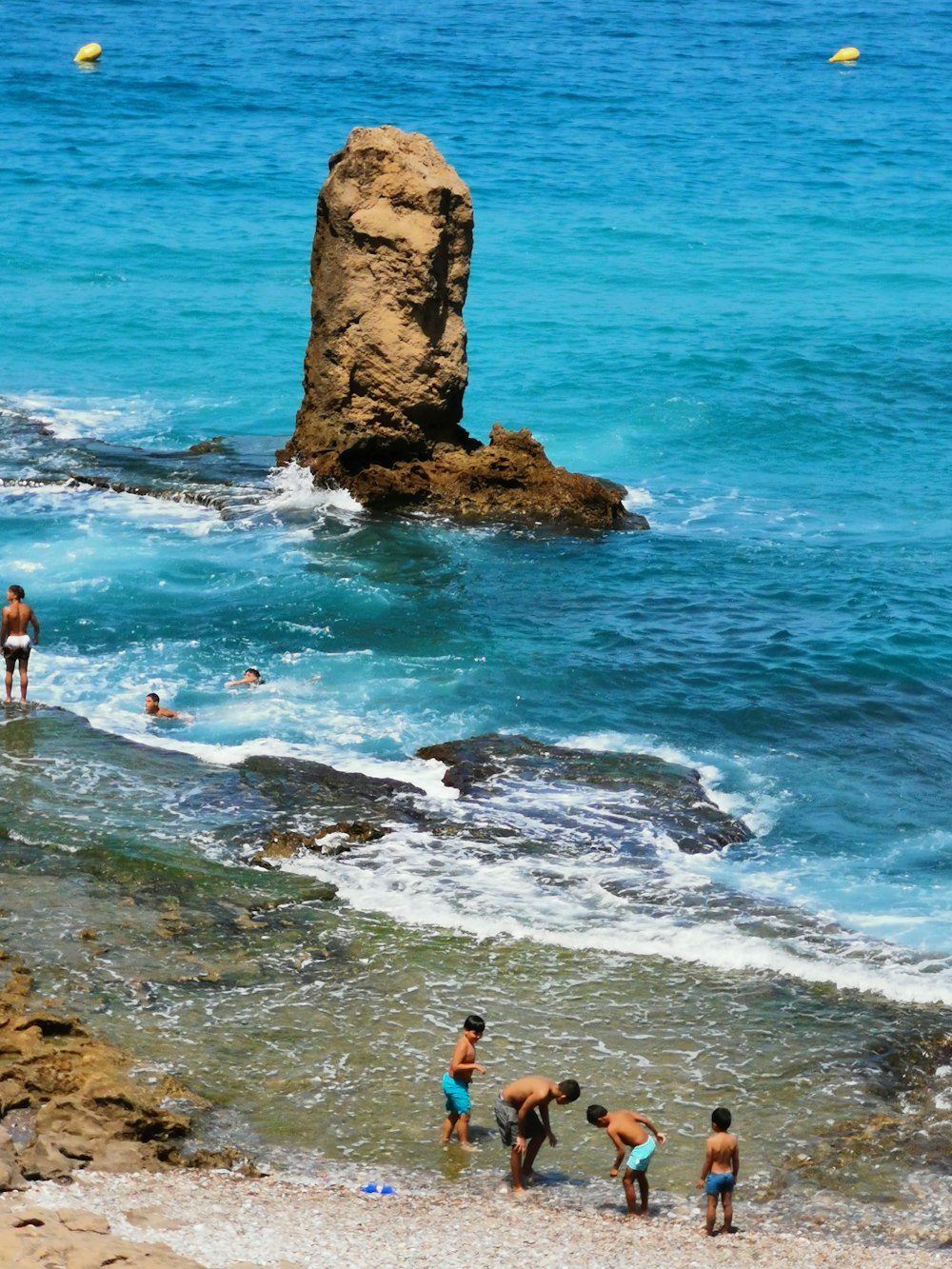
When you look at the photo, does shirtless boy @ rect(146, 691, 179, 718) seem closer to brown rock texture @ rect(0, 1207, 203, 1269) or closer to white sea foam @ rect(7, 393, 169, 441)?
brown rock texture @ rect(0, 1207, 203, 1269)

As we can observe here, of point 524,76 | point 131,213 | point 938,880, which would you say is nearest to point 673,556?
point 938,880

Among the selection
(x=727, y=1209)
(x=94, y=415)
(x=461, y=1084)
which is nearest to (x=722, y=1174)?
(x=727, y=1209)

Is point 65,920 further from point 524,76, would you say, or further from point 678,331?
point 524,76

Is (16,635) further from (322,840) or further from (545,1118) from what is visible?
(545,1118)

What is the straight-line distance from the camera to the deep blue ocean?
18656 mm

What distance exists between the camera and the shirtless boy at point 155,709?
21.9 metres

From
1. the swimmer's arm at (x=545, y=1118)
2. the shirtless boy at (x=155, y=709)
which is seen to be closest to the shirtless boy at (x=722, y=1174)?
the swimmer's arm at (x=545, y=1118)

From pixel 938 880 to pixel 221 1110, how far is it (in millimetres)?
8457

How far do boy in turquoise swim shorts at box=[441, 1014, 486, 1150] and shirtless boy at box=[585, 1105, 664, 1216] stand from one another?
3.35 feet

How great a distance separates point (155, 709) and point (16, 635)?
76.8 inches

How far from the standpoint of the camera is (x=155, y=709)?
22.0m

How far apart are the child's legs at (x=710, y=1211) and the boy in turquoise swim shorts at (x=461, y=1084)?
2094 millimetres

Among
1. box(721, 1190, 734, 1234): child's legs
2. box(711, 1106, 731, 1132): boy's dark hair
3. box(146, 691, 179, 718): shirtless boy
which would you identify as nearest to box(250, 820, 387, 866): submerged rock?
box(146, 691, 179, 718): shirtless boy

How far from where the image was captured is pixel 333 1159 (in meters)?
13.8
